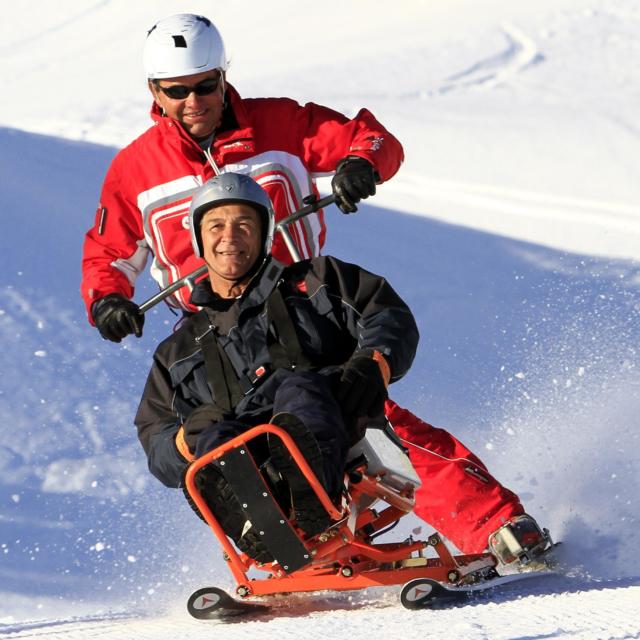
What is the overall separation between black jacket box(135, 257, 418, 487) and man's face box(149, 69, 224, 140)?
2.95 feet

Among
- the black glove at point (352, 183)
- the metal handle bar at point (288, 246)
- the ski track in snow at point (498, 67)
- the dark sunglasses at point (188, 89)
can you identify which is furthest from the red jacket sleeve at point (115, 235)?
the ski track in snow at point (498, 67)

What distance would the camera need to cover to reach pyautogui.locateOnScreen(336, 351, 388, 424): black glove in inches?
176

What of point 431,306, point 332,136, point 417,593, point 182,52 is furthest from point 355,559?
point 431,306

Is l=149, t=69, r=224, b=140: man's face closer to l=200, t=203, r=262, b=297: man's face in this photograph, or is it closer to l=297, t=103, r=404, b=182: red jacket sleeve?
l=297, t=103, r=404, b=182: red jacket sleeve

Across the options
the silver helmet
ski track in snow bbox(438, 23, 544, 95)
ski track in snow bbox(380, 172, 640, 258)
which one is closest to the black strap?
the silver helmet

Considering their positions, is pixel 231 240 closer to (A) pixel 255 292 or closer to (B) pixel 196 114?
(A) pixel 255 292

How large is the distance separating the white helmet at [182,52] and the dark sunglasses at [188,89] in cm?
5

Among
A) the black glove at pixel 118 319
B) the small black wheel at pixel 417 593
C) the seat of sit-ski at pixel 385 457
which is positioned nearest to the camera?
the small black wheel at pixel 417 593

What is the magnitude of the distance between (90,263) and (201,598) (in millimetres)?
1584

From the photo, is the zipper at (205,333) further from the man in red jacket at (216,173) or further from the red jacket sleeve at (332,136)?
the red jacket sleeve at (332,136)

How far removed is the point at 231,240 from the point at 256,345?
0.40m

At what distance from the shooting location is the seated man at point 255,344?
451 centimetres

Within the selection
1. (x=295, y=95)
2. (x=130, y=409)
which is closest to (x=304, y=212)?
(x=130, y=409)

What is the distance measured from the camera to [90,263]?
5.71m
